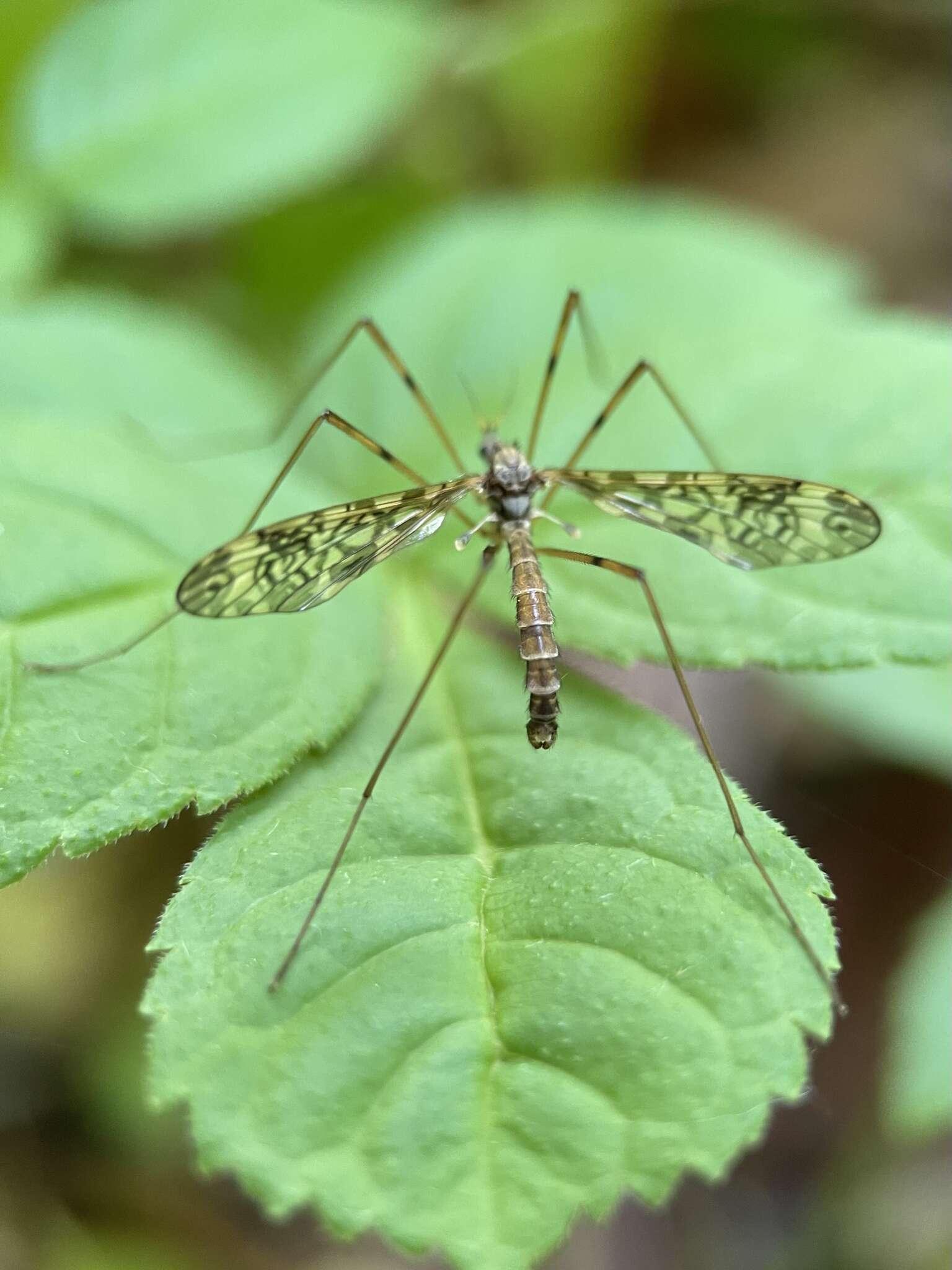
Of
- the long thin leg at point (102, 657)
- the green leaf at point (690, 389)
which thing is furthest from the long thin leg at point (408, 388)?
the long thin leg at point (102, 657)

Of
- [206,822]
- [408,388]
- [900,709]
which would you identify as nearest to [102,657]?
[206,822]

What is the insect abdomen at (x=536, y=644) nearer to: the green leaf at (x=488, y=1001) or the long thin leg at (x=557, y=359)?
the green leaf at (x=488, y=1001)

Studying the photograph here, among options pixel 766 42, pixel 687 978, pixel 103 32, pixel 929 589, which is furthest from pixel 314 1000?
pixel 766 42

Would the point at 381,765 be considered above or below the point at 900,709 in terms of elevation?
below

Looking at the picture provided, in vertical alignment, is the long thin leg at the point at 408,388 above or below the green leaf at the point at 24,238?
below

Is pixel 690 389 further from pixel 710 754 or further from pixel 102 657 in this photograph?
pixel 102 657

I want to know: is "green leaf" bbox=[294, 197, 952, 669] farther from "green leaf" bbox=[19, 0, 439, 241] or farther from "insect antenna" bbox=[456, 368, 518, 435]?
"green leaf" bbox=[19, 0, 439, 241]

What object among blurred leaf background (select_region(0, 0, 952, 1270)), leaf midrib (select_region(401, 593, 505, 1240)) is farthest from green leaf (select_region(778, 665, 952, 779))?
leaf midrib (select_region(401, 593, 505, 1240))
